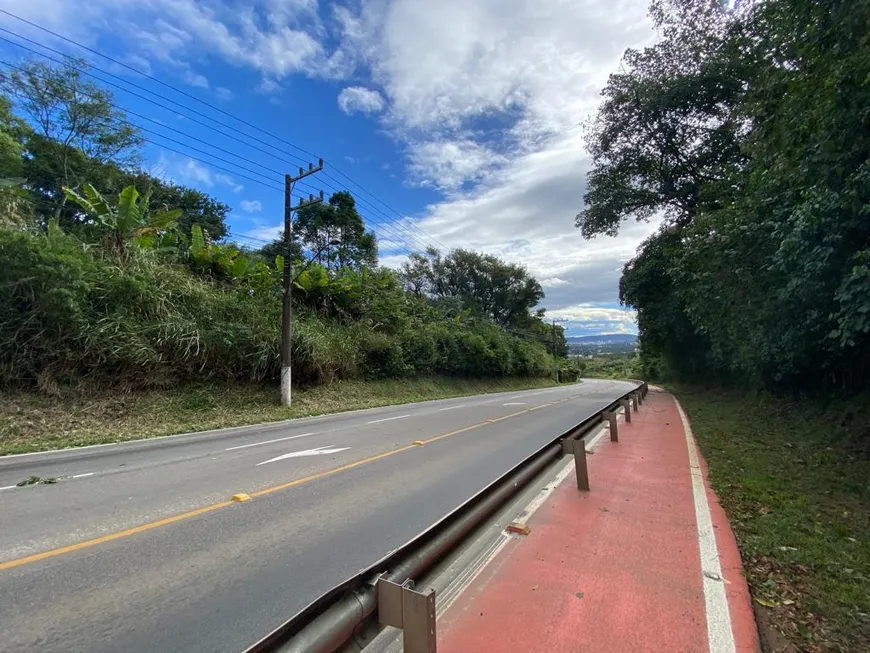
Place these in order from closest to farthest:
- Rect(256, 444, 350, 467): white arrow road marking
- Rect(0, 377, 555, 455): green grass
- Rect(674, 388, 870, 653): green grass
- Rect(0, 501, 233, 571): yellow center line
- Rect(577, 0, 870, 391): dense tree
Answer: Rect(674, 388, 870, 653): green grass, Rect(0, 501, 233, 571): yellow center line, Rect(577, 0, 870, 391): dense tree, Rect(256, 444, 350, 467): white arrow road marking, Rect(0, 377, 555, 455): green grass

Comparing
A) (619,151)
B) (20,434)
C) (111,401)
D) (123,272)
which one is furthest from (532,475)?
(619,151)

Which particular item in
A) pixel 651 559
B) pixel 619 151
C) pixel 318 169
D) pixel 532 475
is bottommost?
pixel 651 559

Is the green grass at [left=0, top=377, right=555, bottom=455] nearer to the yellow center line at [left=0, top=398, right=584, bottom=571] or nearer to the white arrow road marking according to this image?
the white arrow road marking

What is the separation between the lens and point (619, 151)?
24.0 metres

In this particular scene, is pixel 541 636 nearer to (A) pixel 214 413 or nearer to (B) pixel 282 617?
(B) pixel 282 617

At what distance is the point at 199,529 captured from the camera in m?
4.55

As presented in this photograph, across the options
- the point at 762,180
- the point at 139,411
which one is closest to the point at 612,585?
the point at 762,180

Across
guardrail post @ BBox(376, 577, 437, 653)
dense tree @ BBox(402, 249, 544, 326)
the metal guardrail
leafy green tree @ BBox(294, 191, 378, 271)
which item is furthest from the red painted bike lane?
dense tree @ BBox(402, 249, 544, 326)

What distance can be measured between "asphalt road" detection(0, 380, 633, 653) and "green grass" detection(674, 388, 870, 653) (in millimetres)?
3124

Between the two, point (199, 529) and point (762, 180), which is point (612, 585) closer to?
point (199, 529)

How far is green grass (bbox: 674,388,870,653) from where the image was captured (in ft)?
10.6

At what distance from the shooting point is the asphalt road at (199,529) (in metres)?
3.02

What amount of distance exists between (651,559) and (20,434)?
1221cm

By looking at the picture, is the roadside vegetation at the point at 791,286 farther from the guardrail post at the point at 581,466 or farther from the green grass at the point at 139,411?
the green grass at the point at 139,411
